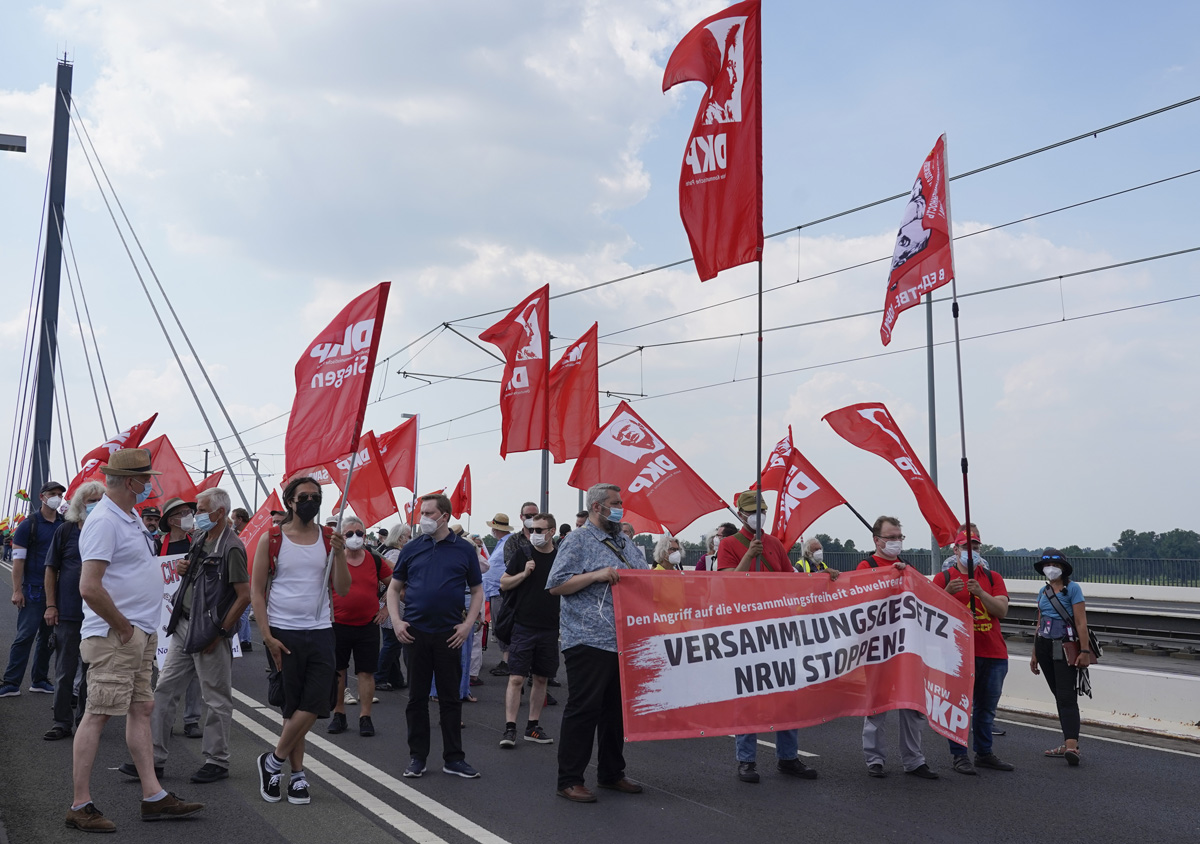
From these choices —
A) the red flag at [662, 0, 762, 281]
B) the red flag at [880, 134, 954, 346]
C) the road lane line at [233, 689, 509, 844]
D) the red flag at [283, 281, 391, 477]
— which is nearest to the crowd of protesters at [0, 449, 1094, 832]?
the road lane line at [233, 689, 509, 844]

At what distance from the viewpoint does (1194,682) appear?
9867mm

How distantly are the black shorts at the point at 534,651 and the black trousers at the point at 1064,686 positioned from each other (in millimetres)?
4055

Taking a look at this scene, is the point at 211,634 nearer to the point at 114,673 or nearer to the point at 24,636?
the point at 114,673

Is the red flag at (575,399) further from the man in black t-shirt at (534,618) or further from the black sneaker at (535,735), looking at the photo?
the black sneaker at (535,735)

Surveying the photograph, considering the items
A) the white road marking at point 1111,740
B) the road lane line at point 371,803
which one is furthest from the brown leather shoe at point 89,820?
→ the white road marking at point 1111,740

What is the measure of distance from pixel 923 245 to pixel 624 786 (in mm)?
6537

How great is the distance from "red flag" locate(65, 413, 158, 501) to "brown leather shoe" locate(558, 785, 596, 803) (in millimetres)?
7032

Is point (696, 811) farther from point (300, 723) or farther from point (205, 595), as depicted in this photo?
point (205, 595)

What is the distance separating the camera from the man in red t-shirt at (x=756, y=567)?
711 centimetres

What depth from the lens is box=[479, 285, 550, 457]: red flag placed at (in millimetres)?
15727

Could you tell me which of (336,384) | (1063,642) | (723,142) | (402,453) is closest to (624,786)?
(336,384)

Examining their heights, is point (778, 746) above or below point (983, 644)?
below

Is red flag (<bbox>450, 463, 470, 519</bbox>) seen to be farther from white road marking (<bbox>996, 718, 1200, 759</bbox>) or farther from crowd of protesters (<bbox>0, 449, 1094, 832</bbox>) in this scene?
white road marking (<bbox>996, 718, 1200, 759</bbox>)

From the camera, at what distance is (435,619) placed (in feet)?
23.6
